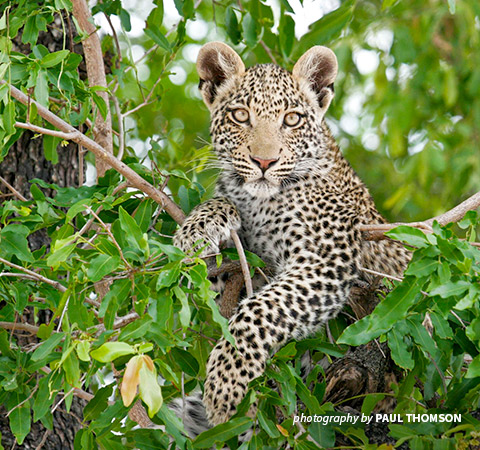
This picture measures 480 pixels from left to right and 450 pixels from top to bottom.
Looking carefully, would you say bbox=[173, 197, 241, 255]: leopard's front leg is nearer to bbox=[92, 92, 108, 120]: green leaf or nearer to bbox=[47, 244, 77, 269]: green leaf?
bbox=[92, 92, 108, 120]: green leaf

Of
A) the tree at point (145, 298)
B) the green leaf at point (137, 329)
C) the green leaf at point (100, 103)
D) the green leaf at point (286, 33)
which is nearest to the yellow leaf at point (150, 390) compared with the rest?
the tree at point (145, 298)

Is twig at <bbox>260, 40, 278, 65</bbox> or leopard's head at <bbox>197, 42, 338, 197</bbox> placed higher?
twig at <bbox>260, 40, 278, 65</bbox>

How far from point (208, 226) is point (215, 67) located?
1.23 meters

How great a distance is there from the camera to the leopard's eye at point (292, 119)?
16.9 ft

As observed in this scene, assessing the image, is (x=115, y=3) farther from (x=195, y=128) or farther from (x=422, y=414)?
(x=195, y=128)

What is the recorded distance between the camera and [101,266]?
3.10 m

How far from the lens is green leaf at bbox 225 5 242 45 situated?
567 cm

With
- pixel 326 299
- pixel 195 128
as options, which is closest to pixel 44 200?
pixel 326 299

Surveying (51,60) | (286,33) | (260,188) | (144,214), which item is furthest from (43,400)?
(286,33)

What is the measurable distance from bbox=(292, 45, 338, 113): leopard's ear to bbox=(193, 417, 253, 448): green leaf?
245 cm

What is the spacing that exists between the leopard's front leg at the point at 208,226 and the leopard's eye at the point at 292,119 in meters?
0.59

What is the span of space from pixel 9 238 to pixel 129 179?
2.15 feet

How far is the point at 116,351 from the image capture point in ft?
9.29

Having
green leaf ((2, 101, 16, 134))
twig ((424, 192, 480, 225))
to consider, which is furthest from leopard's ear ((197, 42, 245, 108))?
green leaf ((2, 101, 16, 134))
